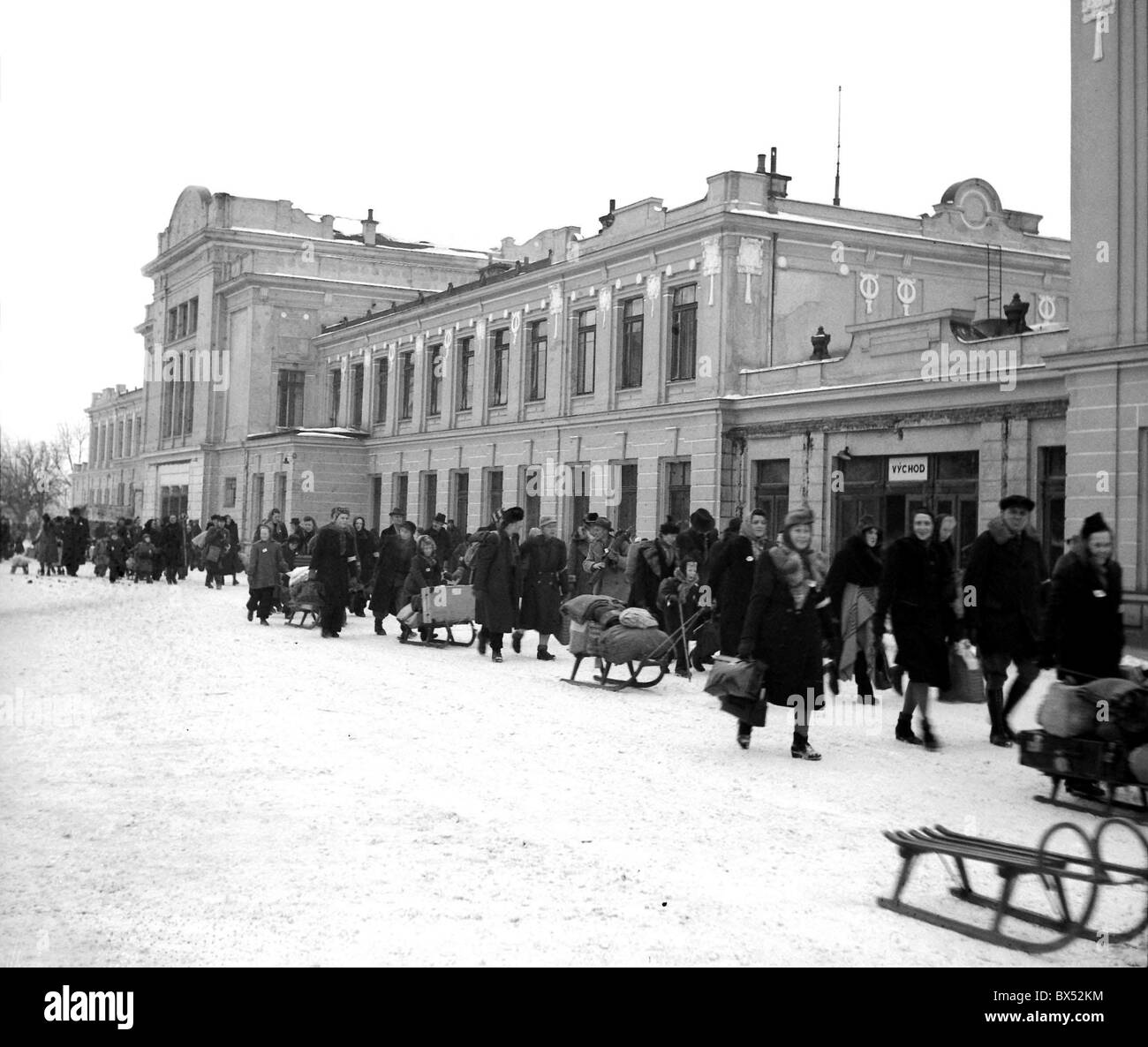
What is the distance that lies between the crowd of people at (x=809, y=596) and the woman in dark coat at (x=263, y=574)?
1.5 inches

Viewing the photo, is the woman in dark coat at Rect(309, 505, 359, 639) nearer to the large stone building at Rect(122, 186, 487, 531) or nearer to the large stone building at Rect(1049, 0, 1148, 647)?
the large stone building at Rect(1049, 0, 1148, 647)

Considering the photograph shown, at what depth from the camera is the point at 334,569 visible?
762 inches

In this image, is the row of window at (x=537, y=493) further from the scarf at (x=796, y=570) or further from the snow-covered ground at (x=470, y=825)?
the scarf at (x=796, y=570)

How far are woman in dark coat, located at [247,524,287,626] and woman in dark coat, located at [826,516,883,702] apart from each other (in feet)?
37.7

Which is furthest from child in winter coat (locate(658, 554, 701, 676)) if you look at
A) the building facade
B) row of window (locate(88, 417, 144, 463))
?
row of window (locate(88, 417, 144, 463))

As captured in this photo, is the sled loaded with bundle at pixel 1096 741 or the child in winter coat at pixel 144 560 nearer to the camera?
the sled loaded with bundle at pixel 1096 741

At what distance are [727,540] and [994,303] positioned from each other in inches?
823

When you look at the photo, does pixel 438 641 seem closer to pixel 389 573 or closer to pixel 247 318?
pixel 389 573

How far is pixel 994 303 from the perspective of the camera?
104ft

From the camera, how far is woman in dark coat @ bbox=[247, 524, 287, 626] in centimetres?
2155

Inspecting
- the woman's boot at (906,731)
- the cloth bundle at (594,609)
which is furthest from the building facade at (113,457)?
the woman's boot at (906,731)

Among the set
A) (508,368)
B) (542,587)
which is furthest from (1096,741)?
(508,368)

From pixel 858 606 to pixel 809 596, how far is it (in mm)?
3054

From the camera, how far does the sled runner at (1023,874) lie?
4910 mm
